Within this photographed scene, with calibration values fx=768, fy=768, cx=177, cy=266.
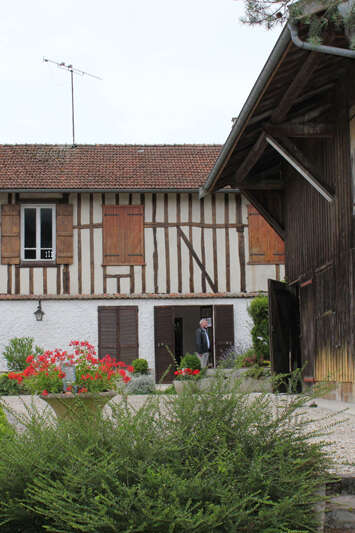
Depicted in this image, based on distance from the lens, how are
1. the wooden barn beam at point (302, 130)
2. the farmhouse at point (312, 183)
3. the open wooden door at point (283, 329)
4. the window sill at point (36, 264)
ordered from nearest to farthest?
the farmhouse at point (312, 183)
the wooden barn beam at point (302, 130)
the open wooden door at point (283, 329)
the window sill at point (36, 264)

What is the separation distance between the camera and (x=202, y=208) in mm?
18469

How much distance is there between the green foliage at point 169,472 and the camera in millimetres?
3504

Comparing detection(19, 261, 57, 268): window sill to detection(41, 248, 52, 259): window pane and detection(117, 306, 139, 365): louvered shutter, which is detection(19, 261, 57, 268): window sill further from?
detection(117, 306, 139, 365): louvered shutter

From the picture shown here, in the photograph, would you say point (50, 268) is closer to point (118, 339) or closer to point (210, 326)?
point (118, 339)

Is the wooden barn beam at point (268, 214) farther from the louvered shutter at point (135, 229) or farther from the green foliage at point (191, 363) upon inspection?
the louvered shutter at point (135, 229)

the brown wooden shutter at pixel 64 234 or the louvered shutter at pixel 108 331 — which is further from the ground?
the brown wooden shutter at pixel 64 234

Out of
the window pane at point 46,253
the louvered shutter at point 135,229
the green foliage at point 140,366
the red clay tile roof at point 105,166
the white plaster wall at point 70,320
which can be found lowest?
the green foliage at point 140,366

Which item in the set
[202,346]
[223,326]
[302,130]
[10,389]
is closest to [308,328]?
[302,130]

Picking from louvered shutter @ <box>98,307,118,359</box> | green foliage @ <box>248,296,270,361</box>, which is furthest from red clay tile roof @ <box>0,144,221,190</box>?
green foliage @ <box>248,296,270,361</box>

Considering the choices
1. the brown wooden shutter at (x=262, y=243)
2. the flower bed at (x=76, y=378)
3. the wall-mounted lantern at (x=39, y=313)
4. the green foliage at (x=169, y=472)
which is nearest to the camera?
the green foliage at (x=169, y=472)

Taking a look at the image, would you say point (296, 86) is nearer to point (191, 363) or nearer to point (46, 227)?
point (191, 363)

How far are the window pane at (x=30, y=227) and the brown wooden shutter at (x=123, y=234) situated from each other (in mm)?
1681

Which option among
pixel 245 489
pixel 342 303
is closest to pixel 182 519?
pixel 245 489

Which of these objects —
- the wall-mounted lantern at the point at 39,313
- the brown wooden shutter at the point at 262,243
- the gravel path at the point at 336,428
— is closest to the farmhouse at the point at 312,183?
the gravel path at the point at 336,428
